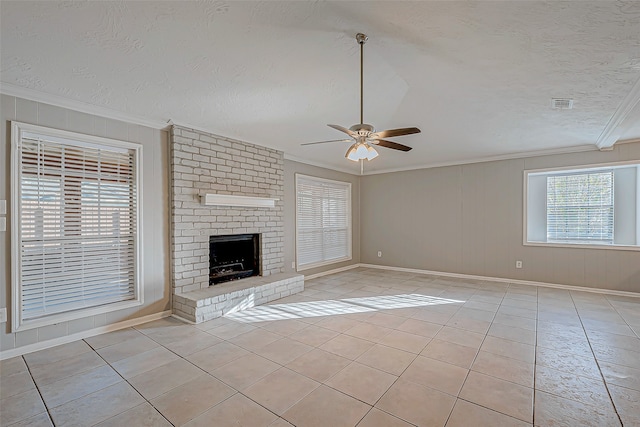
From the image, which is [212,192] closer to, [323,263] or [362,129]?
[362,129]

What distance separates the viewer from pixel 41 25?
6.43ft

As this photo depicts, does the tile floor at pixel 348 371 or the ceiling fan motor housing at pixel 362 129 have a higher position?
the ceiling fan motor housing at pixel 362 129

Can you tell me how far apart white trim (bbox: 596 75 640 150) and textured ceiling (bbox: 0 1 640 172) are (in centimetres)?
4

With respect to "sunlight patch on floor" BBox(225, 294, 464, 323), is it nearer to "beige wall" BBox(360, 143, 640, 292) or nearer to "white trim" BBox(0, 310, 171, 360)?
"white trim" BBox(0, 310, 171, 360)

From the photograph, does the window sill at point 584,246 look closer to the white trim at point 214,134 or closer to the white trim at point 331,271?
the white trim at point 331,271

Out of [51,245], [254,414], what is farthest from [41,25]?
[254,414]

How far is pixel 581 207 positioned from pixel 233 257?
6.15 m

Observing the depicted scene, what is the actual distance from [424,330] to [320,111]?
112 inches

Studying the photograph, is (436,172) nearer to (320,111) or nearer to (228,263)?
(320,111)

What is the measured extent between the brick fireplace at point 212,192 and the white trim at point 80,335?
293 mm

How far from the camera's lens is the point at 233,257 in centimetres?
471

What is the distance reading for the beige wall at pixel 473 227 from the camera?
489 cm

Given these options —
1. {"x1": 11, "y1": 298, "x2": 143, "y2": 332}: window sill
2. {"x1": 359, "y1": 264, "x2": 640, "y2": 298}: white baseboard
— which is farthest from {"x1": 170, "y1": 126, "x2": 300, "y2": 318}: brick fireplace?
{"x1": 359, "y1": 264, "x2": 640, "y2": 298}: white baseboard

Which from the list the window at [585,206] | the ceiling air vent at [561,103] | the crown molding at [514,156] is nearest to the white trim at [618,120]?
the crown molding at [514,156]
